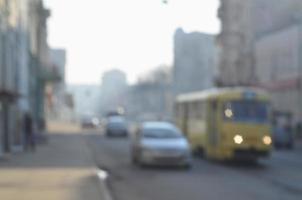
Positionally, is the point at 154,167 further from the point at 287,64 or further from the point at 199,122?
the point at 287,64

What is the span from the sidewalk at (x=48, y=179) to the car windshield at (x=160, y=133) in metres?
2.22

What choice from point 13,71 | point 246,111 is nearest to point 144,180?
point 246,111

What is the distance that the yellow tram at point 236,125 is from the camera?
84.7ft

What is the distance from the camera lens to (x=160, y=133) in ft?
85.1

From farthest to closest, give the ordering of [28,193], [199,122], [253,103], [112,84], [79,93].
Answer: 1. [79,93]
2. [112,84]
3. [199,122]
4. [253,103]
5. [28,193]

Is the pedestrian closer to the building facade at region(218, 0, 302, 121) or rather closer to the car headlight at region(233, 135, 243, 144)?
the car headlight at region(233, 135, 243, 144)

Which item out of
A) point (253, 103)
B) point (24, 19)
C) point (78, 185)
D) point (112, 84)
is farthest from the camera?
point (112, 84)

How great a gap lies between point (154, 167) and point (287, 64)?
3740 centimetres

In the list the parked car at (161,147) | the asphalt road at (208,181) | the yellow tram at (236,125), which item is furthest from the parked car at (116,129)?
the parked car at (161,147)

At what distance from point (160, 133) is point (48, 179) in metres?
7.30

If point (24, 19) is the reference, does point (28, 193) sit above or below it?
below

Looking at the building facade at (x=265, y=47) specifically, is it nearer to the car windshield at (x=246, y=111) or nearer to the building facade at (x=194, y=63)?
the building facade at (x=194, y=63)

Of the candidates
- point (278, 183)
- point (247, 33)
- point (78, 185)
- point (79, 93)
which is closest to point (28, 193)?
point (78, 185)

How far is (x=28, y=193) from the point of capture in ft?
52.3
